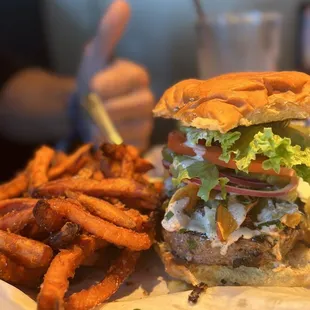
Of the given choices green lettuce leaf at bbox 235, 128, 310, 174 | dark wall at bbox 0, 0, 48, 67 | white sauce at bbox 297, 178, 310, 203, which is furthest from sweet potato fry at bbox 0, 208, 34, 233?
dark wall at bbox 0, 0, 48, 67

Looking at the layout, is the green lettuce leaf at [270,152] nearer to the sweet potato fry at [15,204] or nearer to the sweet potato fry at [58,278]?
the sweet potato fry at [58,278]

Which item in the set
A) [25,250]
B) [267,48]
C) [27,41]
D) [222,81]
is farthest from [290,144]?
[27,41]

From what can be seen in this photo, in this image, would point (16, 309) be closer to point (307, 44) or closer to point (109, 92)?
point (109, 92)

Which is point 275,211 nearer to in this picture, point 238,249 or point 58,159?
point 238,249

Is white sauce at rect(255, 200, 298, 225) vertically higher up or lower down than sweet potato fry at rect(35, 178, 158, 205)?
lower down

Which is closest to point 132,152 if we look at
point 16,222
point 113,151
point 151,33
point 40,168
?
point 113,151

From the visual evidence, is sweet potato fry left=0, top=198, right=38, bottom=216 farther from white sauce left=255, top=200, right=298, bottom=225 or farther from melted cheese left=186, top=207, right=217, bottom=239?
white sauce left=255, top=200, right=298, bottom=225
